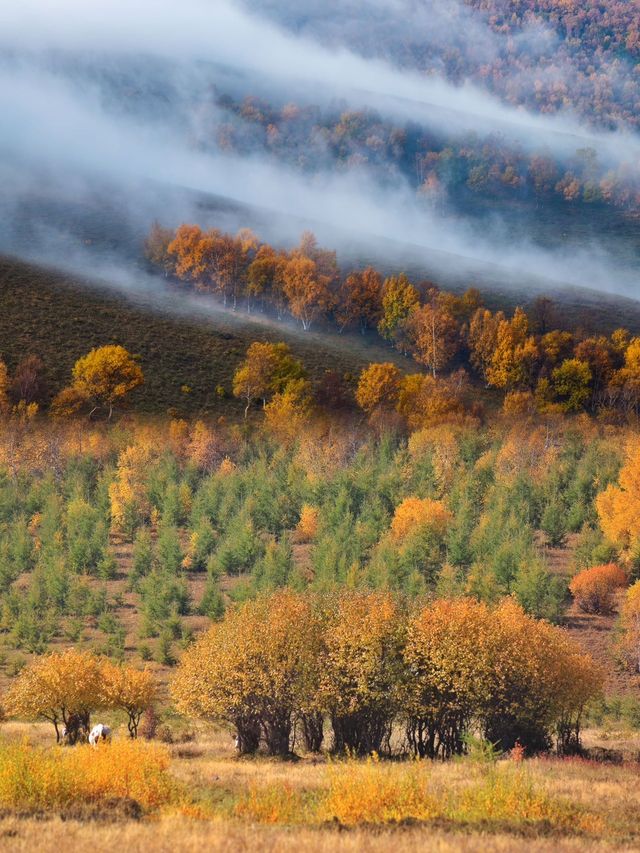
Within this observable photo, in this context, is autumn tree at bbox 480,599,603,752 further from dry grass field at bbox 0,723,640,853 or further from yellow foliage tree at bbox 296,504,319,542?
yellow foliage tree at bbox 296,504,319,542

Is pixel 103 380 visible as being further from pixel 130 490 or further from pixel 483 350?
pixel 483 350

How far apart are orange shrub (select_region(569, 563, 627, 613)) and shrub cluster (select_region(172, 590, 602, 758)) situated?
46.1 meters

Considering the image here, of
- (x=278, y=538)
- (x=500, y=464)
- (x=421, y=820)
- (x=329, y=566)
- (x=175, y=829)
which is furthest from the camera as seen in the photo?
(x=500, y=464)

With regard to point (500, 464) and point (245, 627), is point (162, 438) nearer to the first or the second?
point (500, 464)

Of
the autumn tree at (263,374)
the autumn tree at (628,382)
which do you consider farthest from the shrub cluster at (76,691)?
the autumn tree at (628,382)

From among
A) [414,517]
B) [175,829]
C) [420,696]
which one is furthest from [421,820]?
[414,517]

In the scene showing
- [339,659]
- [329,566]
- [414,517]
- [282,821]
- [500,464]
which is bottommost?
[282,821]

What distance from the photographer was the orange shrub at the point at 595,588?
104 metres

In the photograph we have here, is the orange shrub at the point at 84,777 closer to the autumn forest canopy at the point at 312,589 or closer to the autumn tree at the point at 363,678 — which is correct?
the autumn forest canopy at the point at 312,589

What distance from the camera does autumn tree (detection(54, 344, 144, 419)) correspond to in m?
168

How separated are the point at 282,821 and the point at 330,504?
107 meters

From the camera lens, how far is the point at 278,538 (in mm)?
135125

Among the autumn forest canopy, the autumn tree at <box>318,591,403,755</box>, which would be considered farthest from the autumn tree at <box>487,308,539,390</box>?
the autumn tree at <box>318,591,403,755</box>

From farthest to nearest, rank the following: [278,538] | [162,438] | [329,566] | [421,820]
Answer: [162,438] < [278,538] < [329,566] < [421,820]
